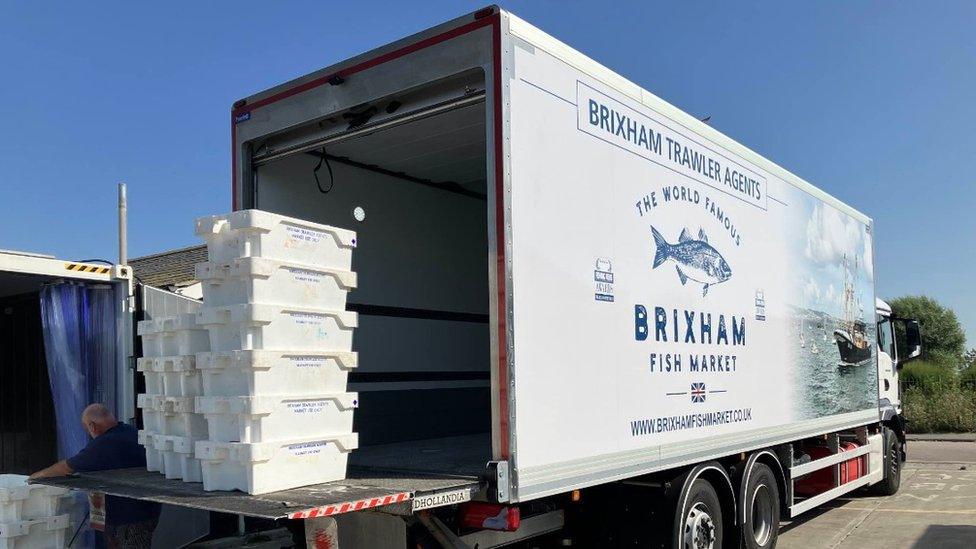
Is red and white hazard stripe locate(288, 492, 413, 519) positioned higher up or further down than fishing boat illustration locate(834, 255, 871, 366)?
further down

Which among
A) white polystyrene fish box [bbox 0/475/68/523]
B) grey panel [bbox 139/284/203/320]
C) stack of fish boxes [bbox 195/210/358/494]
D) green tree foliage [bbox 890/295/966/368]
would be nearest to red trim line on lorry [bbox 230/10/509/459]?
stack of fish boxes [bbox 195/210/358/494]

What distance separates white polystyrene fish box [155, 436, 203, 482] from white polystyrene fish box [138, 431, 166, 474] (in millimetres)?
123

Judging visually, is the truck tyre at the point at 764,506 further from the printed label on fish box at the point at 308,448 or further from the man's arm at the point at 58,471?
the man's arm at the point at 58,471

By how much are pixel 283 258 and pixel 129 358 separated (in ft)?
9.45

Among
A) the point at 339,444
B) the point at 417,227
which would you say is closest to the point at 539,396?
the point at 339,444

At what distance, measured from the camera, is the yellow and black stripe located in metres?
6.00

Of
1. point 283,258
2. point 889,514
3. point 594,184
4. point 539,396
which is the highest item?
point 594,184

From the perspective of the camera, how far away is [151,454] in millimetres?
4703

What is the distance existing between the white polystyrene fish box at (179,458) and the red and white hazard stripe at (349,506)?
3.70 feet

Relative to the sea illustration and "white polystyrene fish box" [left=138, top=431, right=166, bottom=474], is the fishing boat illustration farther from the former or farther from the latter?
"white polystyrene fish box" [left=138, top=431, right=166, bottom=474]

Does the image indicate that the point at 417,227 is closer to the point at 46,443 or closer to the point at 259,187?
the point at 259,187

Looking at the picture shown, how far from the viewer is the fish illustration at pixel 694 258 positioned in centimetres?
554

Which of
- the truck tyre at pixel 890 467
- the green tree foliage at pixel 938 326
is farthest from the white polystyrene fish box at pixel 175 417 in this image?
the green tree foliage at pixel 938 326

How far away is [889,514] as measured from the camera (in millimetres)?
9484
